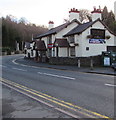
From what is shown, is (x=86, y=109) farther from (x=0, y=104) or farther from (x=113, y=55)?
(x=113, y=55)

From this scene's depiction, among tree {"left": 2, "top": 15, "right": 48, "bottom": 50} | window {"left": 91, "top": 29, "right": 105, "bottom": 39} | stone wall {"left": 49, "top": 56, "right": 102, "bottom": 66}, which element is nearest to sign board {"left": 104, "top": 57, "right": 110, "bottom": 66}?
stone wall {"left": 49, "top": 56, "right": 102, "bottom": 66}

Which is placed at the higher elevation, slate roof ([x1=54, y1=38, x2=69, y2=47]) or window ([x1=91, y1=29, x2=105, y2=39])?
window ([x1=91, y1=29, x2=105, y2=39])

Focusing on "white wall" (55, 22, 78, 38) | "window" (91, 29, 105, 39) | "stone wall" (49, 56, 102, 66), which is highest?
"white wall" (55, 22, 78, 38)

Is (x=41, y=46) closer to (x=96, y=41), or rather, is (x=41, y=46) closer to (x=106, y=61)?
(x=96, y=41)

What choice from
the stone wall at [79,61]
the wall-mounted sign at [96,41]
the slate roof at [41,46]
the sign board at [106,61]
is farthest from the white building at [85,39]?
the sign board at [106,61]

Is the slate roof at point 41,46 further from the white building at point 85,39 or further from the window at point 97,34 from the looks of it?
the window at point 97,34

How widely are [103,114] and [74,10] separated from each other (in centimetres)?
2615

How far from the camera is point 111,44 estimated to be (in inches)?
999

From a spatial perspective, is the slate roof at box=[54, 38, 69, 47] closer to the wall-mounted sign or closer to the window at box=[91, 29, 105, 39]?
the wall-mounted sign

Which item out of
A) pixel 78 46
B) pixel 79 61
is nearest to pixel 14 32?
pixel 78 46

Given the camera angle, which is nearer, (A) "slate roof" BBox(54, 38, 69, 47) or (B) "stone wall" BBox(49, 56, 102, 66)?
(B) "stone wall" BBox(49, 56, 102, 66)

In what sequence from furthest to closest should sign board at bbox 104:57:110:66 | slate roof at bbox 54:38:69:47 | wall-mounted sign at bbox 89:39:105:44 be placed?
slate roof at bbox 54:38:69:47 → wall-mounted sign at bbox 89:39:105:44 → sign board at bbox 104:57:110:66

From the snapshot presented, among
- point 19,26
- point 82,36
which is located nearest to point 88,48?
point 82,36

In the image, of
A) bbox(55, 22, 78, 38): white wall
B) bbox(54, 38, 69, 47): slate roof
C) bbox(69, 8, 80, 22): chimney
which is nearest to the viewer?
bbox(54, 38, 69, 47): slate roof
